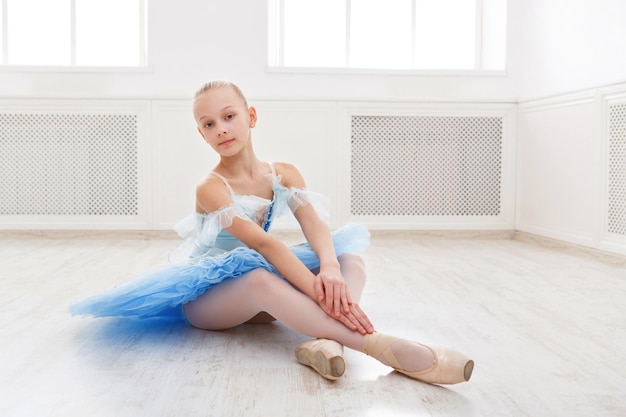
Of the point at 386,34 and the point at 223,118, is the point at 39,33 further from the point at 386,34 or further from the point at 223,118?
the point at 223,118

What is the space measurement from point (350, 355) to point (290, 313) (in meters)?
0.16

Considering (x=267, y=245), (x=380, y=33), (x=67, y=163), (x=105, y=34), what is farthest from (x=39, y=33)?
(x=267, y=245)

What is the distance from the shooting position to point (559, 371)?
1326 millimetres

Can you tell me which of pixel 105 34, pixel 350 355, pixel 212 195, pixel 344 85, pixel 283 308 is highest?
pixel 105 34

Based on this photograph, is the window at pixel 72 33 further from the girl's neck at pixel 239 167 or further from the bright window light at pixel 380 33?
the girl's neck at pixel 239 167

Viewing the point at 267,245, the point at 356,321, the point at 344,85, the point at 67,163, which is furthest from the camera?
the point at 344,85

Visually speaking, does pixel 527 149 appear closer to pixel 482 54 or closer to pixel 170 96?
pixel 482 54

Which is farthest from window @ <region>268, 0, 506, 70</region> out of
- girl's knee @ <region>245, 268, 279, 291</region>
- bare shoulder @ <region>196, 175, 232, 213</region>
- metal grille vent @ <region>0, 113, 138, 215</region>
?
girl's knee @ <region>245, 268, 279, 291</region>

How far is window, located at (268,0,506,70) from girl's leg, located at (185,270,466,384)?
3022mm

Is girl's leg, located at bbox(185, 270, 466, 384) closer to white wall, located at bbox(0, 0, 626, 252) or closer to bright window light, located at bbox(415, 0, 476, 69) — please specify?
white wall, located at bbox(0, 0, 626, 252)

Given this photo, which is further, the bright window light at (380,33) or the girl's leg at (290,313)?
the bright window light at (380,33)

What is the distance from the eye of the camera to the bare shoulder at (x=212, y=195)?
1598 mm

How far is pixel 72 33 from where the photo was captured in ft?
14.2

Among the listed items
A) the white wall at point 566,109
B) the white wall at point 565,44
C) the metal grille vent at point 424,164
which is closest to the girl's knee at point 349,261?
the white wall at point 566,109
